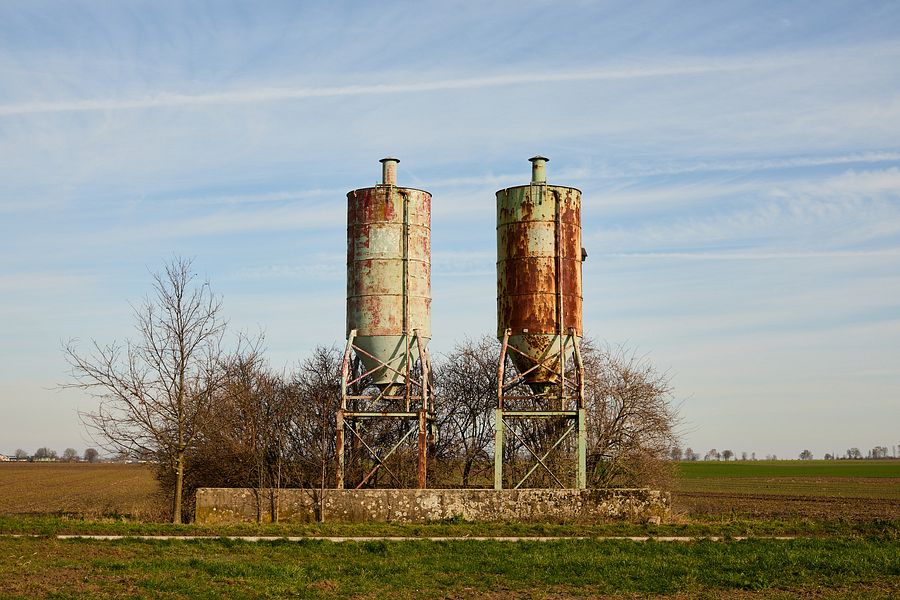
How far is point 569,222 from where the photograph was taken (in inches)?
1102

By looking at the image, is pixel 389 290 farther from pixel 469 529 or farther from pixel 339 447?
pixel 469 529

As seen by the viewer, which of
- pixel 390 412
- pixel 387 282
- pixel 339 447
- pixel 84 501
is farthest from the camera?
pixel 84 501

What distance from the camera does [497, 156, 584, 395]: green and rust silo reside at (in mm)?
27547

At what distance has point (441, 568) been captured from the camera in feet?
54.0

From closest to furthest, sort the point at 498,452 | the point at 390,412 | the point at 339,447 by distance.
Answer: the point at 498,452 → the point at 339,447 → the point at 390,412

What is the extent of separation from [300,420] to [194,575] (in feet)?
48.7

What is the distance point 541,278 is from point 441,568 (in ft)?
41.7

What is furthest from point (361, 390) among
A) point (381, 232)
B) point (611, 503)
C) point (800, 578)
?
point (800, 578)

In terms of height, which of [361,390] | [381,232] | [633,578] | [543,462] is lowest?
[633,578]

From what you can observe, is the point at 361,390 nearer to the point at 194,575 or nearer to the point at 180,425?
the point at 180,425

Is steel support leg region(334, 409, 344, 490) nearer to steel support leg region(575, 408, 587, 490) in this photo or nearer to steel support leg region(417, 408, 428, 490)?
steel support leg region(417, 408, 428, 490)

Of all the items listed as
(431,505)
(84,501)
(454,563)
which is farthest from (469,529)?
(84,501)

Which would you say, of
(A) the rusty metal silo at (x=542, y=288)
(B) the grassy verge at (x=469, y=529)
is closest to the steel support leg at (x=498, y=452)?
(A) the rusty metal silo at (x=542, y=288)

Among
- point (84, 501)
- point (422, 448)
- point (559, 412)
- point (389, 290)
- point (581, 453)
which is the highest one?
point (389, 290)
